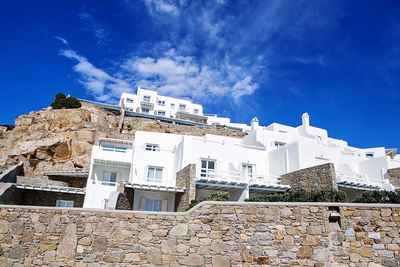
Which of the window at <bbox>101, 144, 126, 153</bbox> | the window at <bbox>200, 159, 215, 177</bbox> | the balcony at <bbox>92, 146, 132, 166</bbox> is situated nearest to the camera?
the window at <bbox>200, 159, 215, 177</bbox>

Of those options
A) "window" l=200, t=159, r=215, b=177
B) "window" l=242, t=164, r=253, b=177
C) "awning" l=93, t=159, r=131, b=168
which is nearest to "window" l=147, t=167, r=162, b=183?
"awning" l=93, t=159, r=131, b=168

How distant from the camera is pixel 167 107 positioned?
5959 centimetres

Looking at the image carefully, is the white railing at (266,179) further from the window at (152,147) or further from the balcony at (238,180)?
the window at (152,147)

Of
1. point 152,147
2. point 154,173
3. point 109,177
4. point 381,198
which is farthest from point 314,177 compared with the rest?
point 109,177

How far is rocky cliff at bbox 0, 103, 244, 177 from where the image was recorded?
29.6 metres

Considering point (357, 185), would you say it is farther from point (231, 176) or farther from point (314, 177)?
point (231, 176)

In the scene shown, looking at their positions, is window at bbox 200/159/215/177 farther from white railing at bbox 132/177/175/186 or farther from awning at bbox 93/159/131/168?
awning at bbox 93/159/131/168

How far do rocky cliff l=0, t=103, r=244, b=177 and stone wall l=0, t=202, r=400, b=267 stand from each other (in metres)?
21.4

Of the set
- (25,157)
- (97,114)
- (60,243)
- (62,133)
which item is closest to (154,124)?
(97,114)

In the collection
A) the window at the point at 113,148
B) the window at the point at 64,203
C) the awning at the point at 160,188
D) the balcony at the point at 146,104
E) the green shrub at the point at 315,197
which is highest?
the balcony at the point at 146,104

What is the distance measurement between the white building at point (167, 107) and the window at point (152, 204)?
1333 inches

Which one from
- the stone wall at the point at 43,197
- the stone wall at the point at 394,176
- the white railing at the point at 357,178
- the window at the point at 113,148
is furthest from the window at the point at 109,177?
the stone wall at the point at 394,176

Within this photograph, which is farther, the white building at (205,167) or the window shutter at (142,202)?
the white building at (205,167)

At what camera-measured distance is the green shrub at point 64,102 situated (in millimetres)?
41375
